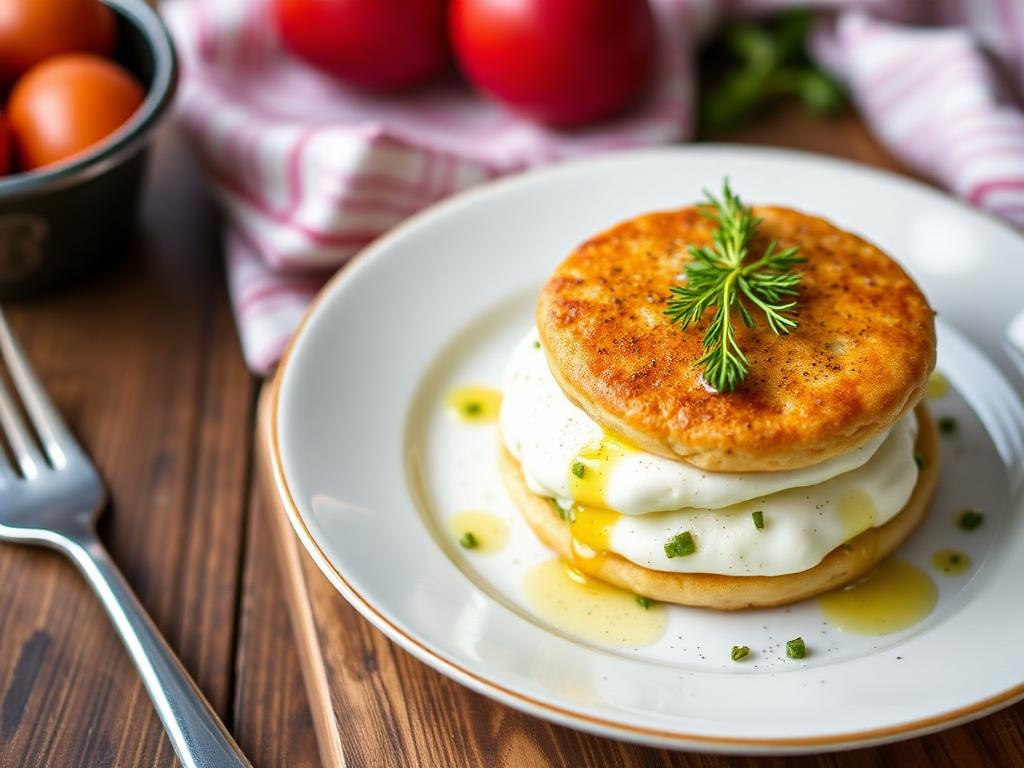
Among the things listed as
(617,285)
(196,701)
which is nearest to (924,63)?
(617,285)

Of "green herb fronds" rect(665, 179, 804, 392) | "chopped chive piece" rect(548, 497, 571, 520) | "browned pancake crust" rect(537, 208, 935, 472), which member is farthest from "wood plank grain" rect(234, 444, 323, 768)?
"green herb fronds" rect(665, 179, 804, 392)

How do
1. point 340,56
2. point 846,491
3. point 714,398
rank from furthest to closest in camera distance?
point 340,56, point 846,491, point 714,398

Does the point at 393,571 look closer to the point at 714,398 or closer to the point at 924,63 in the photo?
the point at 714,398

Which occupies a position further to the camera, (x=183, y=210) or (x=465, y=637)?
(x=183, y=210)

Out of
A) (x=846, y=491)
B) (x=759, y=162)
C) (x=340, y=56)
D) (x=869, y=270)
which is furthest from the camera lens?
(x=340, y=56)

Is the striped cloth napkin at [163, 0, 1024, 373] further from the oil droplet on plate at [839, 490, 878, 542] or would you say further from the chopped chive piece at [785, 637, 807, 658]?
the chopped chive piece at [785, 637, 807, 658]

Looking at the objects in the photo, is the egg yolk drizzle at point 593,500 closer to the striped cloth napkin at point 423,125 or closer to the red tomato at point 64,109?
the striped cloth napkin at point 423,125
